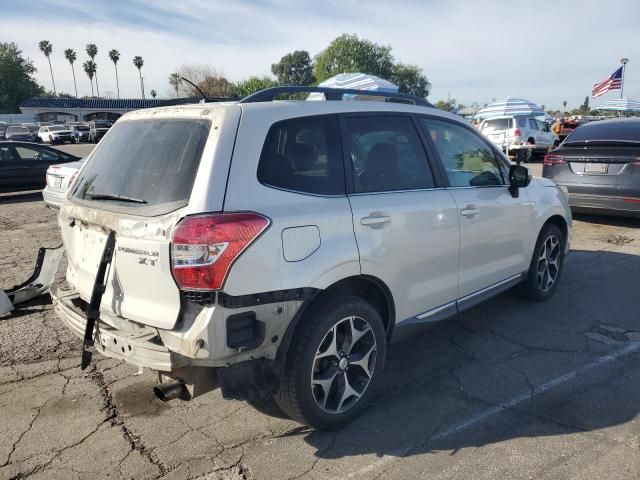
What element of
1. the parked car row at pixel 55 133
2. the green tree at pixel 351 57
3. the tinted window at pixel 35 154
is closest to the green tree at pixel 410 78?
the green tree at pixel 351 57

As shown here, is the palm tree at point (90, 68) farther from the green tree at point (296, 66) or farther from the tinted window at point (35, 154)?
the tinted window at point (35, 154)

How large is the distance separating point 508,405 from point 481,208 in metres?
1.45

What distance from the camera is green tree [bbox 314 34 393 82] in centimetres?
7506

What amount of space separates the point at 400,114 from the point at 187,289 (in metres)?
2.00

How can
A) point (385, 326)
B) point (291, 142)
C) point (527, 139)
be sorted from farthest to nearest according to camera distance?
point (527, 139)
point (385, 326)
point (291, 142)

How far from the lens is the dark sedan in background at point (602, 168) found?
7.60 metres

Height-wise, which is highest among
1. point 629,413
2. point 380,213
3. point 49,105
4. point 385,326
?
point 49,105

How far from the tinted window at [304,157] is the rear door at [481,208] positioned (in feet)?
3.30

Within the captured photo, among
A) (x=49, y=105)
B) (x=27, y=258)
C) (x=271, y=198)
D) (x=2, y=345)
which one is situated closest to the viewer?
(x=271, y=198)

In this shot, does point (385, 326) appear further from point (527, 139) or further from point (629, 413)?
point (527, 139)

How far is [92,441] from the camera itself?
3.06 meters

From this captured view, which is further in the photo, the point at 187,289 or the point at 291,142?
the point at 291,142

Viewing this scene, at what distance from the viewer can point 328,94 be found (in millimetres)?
3391

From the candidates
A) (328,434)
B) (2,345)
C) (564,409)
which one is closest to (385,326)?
(328,434)
